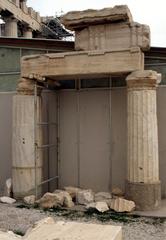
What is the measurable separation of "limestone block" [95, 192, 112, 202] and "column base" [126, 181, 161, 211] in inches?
44.4

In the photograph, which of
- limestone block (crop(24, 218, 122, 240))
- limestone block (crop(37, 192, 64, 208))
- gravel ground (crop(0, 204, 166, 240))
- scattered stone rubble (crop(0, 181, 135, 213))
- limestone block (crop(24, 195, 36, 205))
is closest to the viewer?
limestone block (crop(24, 218, 122, 240))

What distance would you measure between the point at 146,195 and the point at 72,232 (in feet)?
22.7

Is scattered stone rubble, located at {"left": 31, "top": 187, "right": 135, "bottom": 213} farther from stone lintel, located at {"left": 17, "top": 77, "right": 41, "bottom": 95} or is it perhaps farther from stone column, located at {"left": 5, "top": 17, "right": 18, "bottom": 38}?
stone column, located at {"left": 5, "top": 17, "right": 18, "bottom": 38}

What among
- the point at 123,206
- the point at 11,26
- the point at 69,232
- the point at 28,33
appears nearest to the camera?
the point at 69,232

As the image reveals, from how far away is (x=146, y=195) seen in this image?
36.6 ft

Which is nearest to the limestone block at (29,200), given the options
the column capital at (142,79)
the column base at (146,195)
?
the column base at (146,195)

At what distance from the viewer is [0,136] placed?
14734 millimetres

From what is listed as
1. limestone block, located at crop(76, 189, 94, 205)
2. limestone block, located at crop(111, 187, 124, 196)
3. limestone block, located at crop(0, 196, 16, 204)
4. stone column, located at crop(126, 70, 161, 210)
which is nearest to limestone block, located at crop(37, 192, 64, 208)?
limestone block, located at crop(76, 189, 94, 205)

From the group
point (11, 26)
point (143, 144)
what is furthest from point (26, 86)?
point (11, 26)

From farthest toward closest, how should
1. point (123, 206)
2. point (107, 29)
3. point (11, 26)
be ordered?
point (11, 26), point (107, 29), point (123, 206)

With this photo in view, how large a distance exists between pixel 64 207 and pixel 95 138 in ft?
9.29

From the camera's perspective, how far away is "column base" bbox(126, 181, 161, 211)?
11.1 m

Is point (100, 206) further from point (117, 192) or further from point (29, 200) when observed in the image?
point (29, 200)

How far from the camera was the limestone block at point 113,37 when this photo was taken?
12.0m
